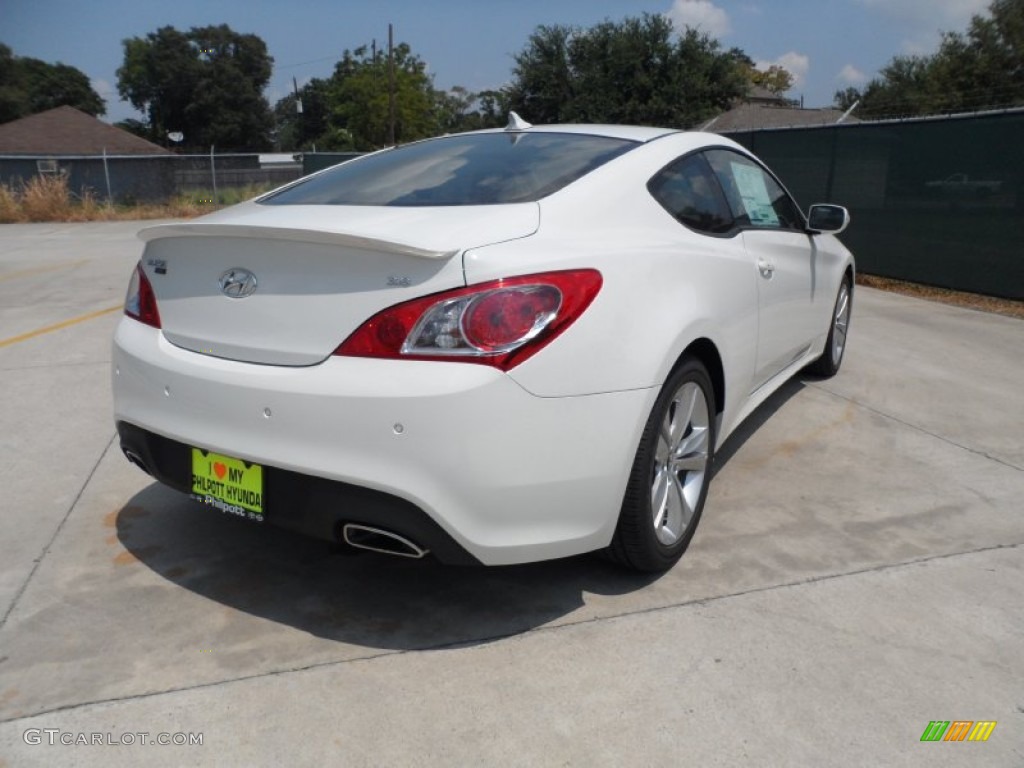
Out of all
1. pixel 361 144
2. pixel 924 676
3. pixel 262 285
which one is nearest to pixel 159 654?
pixel 262 285

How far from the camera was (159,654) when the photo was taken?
252 cm

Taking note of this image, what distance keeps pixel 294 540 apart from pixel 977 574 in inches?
99.3

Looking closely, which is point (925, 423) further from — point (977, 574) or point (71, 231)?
point (71, 231)

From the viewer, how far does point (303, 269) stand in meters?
2.46

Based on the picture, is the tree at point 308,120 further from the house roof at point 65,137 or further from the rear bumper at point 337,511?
the rear bumper at point 337,511

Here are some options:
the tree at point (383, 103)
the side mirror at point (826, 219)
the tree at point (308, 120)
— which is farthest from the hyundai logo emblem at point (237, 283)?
the tree at point (308, 120)

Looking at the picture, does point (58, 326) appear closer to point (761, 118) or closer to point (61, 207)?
point (61, 207)

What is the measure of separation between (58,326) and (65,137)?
1780 inches

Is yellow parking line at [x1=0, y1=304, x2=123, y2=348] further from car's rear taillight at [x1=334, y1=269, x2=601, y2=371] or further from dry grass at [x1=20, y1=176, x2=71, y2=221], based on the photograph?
dry grass at [x1=20, y1=176, x2=71, y2=221]

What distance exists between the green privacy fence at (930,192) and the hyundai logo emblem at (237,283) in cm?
857

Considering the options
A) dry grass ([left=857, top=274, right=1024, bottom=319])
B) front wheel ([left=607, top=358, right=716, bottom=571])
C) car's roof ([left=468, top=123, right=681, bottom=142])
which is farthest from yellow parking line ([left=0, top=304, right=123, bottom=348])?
dry grass ([left=857, top=274, right=1024, bottom=319])

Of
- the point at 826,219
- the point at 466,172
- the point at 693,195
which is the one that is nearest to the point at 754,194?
the point at 826,219

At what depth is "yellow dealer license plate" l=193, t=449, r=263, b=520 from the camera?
8.36 ft

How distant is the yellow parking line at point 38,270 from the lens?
10547mm
